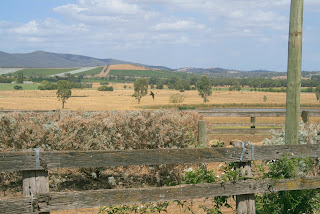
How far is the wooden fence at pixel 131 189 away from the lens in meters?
3.49

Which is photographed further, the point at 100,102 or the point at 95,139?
the point at 100,102

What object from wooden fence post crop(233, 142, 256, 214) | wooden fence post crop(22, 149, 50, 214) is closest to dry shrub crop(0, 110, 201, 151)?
wooden fence post crop(233, 142, 256, 214)

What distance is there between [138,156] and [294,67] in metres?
2.49

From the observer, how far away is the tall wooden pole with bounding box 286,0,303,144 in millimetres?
4879

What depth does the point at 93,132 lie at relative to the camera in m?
7.36

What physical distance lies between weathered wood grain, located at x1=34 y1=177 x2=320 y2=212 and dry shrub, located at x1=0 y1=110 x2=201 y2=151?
3414mm

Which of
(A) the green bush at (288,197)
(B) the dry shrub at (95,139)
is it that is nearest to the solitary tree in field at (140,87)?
(B) the dry shrub at (95,139)

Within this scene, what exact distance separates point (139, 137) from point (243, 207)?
11.6 feet

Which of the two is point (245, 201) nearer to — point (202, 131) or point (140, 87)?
point (202, 131)

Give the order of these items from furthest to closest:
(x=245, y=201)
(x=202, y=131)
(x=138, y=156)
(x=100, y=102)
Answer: (x=100, y=102) < (x=202, y=131) < (x=245, y=201) < (x=138, y=156)

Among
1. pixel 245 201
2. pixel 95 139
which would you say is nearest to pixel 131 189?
pixel 245 201

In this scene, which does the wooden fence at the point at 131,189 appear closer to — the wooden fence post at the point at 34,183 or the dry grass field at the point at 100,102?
the wooden fence post at the point at 34,183

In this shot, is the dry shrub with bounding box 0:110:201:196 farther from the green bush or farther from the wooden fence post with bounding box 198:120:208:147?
the green bush

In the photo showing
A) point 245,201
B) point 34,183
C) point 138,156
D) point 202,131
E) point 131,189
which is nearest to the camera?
point 34,183
